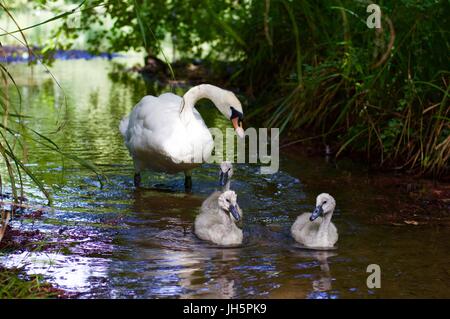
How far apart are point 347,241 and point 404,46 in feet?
9.36

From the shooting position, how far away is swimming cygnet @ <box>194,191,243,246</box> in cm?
558

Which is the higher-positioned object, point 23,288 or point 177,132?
point 177,132

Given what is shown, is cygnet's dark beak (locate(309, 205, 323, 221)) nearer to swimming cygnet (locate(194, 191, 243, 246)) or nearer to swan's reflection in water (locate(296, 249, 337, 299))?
swan's reflection in water (locate(296, 249, 337, 299))

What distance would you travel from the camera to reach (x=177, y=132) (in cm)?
671

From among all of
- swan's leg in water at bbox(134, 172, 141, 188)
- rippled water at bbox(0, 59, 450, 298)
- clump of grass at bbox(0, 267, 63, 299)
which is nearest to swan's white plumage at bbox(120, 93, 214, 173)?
swan's leg in water at bbox(134, 172, 141, 188)

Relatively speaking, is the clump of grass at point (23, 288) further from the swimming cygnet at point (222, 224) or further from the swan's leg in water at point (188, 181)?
the swan's leg in water at point (188, 181)

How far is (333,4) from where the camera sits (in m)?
9.15

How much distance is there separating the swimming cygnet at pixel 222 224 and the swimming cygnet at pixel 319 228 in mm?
395

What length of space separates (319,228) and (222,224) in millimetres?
630

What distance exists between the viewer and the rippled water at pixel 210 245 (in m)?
4.71

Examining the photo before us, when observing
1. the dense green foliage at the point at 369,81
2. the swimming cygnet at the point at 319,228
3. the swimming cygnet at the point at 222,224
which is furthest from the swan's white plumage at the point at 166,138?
the swimming cygnet at the point at 319,228

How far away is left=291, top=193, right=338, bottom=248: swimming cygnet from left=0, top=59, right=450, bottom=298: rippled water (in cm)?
9

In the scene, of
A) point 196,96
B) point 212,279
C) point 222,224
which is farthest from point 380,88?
point 212,279

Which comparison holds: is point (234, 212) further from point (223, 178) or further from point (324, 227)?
point (223, 178)
